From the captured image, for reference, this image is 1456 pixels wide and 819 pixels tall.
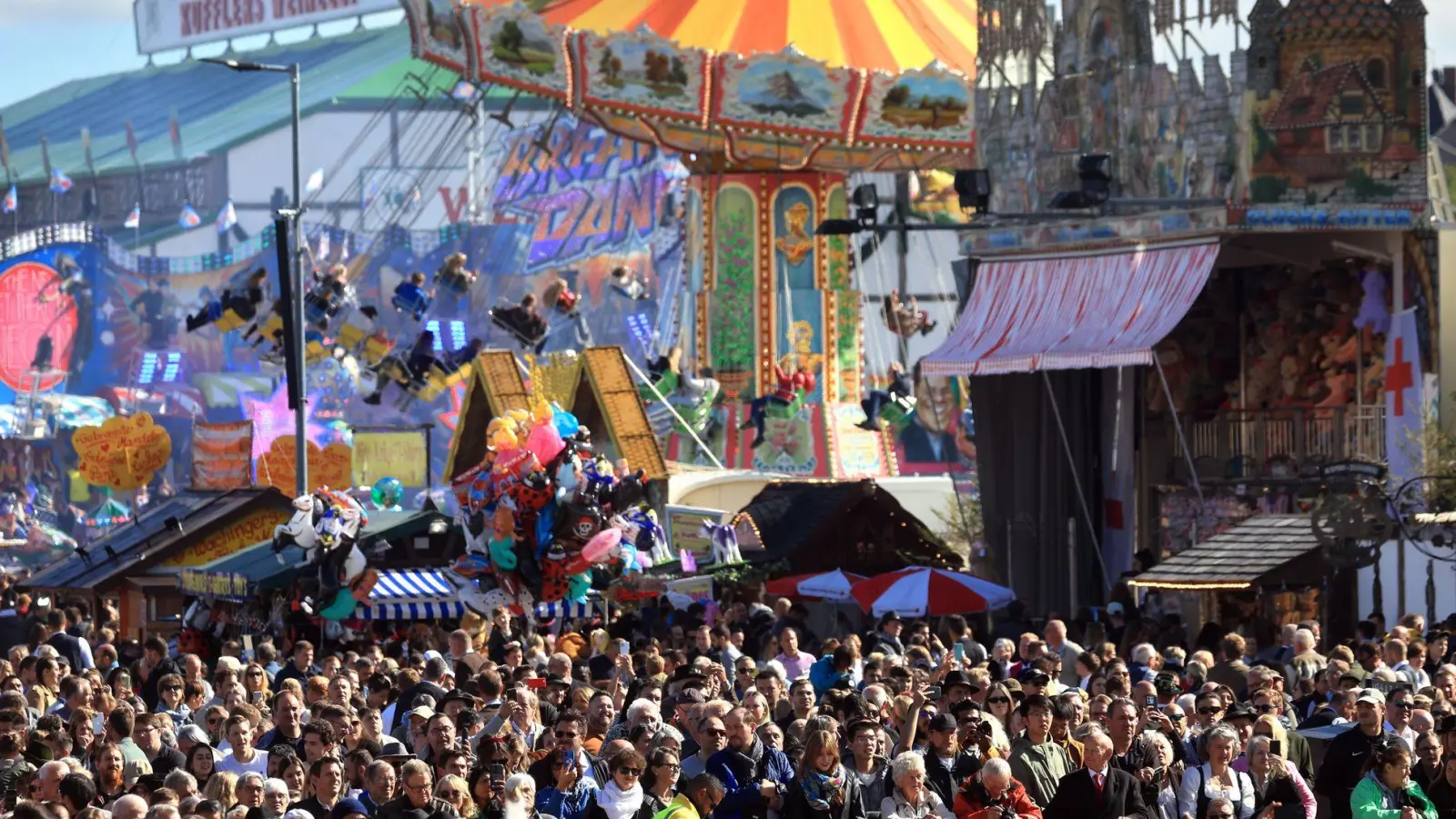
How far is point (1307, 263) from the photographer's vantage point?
29.6 metres

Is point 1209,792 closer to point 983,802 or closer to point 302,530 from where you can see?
point 983,802

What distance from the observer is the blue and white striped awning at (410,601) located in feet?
88.7

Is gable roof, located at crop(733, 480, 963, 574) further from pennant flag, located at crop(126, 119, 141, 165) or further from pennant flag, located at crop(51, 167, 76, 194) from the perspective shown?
pennant flag, located at crop(126, 119, 141, 165)

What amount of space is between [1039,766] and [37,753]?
14.9 feet

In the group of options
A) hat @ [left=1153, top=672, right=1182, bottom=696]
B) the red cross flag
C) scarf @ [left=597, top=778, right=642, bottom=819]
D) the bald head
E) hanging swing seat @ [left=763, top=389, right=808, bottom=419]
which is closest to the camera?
the bald head

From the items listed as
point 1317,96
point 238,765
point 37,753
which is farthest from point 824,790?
point 1317,96

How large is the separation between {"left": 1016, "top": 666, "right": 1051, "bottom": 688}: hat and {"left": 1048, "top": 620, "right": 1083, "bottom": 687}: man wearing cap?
3599mm

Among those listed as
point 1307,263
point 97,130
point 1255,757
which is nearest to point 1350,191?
point 1307,263

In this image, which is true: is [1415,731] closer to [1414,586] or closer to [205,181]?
[1414,586]

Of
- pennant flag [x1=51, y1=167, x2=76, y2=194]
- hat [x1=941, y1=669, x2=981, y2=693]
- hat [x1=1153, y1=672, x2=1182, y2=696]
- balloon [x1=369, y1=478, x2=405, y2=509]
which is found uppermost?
pennant flag [x1=51, y1=167, x2=76, y2=194]

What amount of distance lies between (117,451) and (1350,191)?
17.9 meters

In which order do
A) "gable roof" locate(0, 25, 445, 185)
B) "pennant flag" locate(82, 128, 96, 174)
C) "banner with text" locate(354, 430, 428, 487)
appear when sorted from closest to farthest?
"banner with text" locate(354, 430, 428, 487) < "gable roof" locate(0, 25, 445, 185) < "pennant flag" locate(82, 128, 96, 174)

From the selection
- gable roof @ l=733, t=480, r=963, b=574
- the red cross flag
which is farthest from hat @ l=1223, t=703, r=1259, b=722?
gable roof @ l=733, t=480, r=963, b=574

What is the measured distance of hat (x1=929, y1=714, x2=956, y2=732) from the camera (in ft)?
38.7
